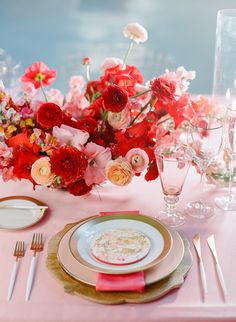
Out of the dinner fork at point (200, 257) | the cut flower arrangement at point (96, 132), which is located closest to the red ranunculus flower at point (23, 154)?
the cut flower arrangement at point (96, 132)

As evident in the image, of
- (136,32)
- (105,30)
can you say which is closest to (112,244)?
(136,32)

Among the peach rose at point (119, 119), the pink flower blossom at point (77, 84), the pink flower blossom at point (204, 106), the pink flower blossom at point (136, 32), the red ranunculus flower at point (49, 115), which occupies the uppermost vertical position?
the pink flower blossom at point (136, 32)

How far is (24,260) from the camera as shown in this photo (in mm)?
992

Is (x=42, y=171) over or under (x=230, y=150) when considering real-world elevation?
under

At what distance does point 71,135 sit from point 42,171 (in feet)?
0.38

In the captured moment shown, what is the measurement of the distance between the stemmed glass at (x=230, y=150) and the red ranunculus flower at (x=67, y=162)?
0.36 meters

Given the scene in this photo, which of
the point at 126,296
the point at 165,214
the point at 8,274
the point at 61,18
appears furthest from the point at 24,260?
the point at 61,18

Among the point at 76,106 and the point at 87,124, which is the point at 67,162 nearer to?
the point at 87,124

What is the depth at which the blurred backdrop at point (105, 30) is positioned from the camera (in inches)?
175

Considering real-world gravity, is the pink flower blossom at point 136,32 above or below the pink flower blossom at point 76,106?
above

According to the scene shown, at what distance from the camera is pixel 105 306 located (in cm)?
85

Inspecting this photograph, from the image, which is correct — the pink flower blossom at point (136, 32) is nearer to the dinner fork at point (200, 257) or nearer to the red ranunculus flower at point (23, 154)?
the red ranunculus flower at point (23, 154)

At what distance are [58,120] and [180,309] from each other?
57cm

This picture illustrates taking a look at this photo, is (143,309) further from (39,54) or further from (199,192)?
(39,54)
